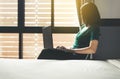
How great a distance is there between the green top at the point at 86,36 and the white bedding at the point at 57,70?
0.88m

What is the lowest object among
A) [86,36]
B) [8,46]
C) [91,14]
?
[8,46]

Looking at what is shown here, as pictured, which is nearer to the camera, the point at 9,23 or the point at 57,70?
the point at 57,70

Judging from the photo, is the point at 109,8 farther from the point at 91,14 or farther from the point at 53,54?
the point at 53,54

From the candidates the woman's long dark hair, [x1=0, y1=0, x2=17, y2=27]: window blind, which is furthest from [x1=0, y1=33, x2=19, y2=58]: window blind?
the woman's long dark hair

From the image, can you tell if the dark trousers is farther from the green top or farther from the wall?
the wall

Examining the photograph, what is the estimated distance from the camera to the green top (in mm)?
3152

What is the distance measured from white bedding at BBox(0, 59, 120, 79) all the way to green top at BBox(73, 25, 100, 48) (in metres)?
0.88

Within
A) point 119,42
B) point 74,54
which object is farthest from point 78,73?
point 119,42

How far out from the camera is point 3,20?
4402mm

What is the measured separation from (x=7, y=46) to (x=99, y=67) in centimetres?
267

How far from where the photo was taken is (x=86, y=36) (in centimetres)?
325

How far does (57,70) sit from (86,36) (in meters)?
1.35

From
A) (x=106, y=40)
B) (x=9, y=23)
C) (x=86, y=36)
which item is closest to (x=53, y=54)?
(x=86, y=36)

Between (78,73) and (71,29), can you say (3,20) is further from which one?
(78,73)
